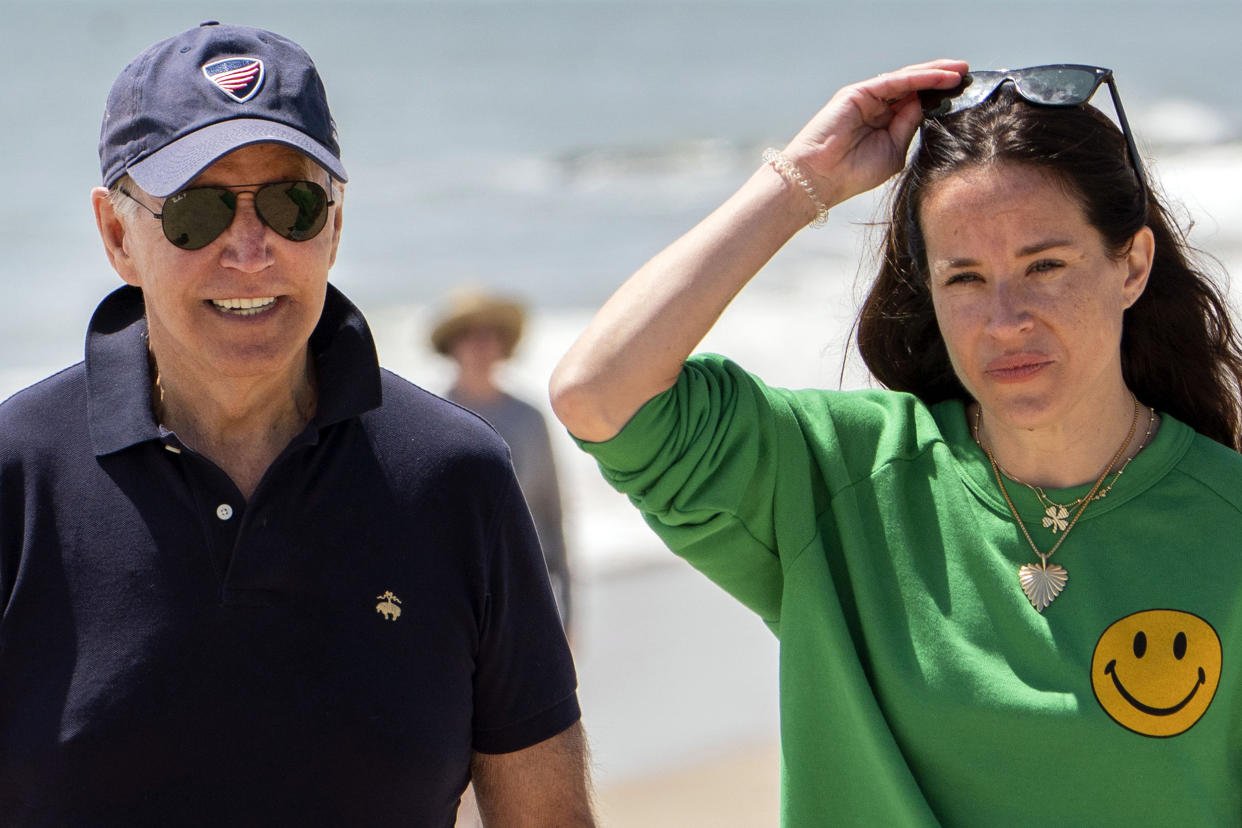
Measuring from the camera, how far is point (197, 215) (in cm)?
202

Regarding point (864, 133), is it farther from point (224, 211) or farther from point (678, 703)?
point (678, 703)

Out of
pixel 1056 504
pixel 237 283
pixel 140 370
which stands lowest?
pixel 1056 504

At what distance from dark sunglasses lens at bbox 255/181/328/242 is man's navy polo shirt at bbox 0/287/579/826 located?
23 cm

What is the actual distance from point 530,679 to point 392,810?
0.28 meters

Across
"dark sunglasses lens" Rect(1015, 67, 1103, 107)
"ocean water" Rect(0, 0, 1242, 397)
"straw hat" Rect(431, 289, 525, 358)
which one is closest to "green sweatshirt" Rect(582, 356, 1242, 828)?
"dark sunglasses lens" Rect(1015, 67, 1103, 107)

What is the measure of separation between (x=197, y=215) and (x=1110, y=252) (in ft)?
4.55

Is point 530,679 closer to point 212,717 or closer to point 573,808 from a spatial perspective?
point 573,808

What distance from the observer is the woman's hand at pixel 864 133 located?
2451mm

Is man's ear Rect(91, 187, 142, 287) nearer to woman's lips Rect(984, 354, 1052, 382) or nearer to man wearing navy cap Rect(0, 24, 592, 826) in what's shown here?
man wearing navy cap Rect(0, 24, 592, 826)

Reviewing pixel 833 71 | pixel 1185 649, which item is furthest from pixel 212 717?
pixel 833 71

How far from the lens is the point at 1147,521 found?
7.50ft

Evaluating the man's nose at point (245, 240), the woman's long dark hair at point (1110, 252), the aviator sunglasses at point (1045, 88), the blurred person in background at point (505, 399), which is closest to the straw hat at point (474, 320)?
the blurred person in background at point (505, 399)

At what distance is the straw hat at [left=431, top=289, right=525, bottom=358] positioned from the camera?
5.36m

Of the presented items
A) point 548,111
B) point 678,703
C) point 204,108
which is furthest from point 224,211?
point 548,111
